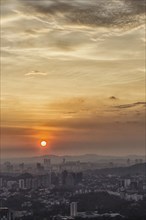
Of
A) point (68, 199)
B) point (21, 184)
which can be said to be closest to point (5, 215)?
point (68, 199)

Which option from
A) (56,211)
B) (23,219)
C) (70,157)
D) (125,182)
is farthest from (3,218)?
(70,157)

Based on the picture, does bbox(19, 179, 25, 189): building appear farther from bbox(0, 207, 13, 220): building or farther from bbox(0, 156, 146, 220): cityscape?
bbox(0, 207, 13, 220): building

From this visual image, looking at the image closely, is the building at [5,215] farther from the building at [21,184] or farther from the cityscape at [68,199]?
the building at [21,184]

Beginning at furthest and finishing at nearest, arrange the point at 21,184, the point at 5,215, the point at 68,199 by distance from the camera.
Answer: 1. the point at 21,184
2. the point at 68,199
3. the point at 5,215

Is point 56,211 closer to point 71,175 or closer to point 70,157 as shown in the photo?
point 71,175

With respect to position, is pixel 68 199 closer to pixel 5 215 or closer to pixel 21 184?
pixel 21 184

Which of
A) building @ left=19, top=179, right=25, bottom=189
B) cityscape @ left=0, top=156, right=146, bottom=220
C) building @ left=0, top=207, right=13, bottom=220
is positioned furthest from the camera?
building @ left=19, top=179, right=25, bottom=189

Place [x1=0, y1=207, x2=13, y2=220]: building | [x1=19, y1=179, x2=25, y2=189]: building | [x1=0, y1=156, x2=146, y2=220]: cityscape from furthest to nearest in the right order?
1. [x1=19, y1=179, x2=25, y2=189]: building
2. [x1=0, y1=156, x2=146, y2=220]: cityscape
3. [x1=0, y1=207, x2=13, y2=220]: building

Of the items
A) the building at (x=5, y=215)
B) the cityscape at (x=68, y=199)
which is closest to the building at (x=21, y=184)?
the cityscape at (x=68, y=199)

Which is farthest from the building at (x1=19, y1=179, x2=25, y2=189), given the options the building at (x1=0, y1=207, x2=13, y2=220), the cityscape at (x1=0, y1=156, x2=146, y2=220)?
the building at (x1=0, y1=207, x2=13, y2=220)

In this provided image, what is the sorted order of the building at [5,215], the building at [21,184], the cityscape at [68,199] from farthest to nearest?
the building at [21,184] < the cityscape at [68,199] < the building at [5,215]

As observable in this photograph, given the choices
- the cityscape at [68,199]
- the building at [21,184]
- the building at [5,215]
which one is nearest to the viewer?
the building at [5,215]

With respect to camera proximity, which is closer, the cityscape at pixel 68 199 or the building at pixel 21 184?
the cityscape at pixel 68 199
